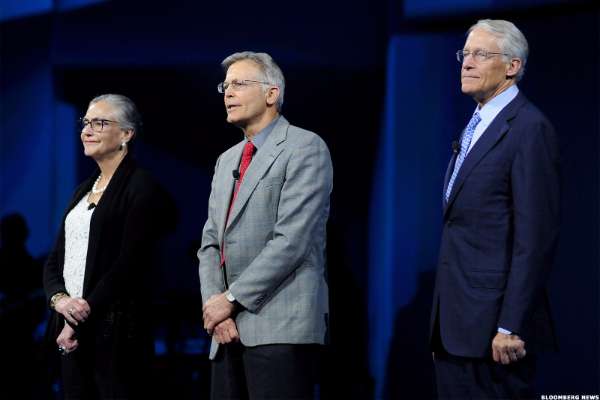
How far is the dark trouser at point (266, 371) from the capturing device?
243 centimetres

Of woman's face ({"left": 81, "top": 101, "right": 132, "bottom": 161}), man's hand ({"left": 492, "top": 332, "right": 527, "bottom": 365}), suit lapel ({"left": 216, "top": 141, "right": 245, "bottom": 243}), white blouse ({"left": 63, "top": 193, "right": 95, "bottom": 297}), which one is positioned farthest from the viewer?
woman's face ({"left": 81, "top": 101, "right": 132, "bottom": 161})

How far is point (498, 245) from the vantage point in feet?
7.58

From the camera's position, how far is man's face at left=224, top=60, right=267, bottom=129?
2.66m

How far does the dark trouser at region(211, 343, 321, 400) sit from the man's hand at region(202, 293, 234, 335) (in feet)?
0.33

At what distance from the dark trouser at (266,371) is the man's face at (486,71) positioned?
39.4 inches

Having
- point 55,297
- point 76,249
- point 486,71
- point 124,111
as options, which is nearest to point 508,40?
point 486,71

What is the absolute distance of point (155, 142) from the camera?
404cm

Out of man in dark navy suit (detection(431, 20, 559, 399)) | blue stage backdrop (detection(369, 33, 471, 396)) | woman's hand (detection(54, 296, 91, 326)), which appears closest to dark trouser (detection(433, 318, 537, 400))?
man in dark navy suit (detection(431, 20, 559, 399))

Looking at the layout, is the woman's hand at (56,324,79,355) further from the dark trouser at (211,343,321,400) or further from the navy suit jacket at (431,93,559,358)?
the navy suit jacket at (431,93,559,358)

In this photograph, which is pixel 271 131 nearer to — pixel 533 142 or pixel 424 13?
pixel 533 142

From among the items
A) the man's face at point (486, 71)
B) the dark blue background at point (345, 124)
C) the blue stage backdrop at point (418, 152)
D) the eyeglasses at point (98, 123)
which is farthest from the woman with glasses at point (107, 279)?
the man's face at point (486, 71)

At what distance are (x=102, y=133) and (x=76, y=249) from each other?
0.49 metres

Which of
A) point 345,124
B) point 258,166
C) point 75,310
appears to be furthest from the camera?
point 345,124

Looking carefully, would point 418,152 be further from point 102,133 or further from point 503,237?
point 102,133
